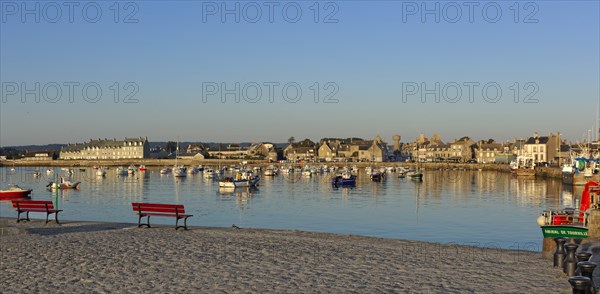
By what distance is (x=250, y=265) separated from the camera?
15.2 meters

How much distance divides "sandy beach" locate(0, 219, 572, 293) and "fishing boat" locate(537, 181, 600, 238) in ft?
2.89

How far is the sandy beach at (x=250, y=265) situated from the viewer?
1281 cm

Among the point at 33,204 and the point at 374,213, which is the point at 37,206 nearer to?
the point at 33,204

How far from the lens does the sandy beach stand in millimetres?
12812

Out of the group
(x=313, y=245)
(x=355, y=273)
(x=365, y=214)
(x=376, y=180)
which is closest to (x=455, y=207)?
(x=365, y=214)

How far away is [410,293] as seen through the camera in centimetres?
1226

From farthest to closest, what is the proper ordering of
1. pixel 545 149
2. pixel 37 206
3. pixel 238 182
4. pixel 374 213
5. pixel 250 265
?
pixel 545 149 → pixel 238 182 → pixel 374 213 → pixel 37 206 → pixel 250 265

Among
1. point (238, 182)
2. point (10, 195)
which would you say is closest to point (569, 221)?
point (10, 195)

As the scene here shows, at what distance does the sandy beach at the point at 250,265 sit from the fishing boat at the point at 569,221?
2.89 feet

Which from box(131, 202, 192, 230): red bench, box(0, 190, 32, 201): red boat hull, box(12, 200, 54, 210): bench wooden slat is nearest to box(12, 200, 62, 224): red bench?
box(12, 200, 54, 210): bench wooden slat

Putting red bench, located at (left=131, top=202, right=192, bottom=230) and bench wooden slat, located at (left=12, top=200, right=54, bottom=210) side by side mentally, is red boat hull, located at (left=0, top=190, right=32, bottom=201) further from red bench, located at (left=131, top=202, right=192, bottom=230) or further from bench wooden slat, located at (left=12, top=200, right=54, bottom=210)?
red bench, located at (left=131, top=202, right=192, bottom=230)

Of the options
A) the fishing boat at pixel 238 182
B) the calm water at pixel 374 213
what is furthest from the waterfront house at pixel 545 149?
the fishing boat at pixel 238 182

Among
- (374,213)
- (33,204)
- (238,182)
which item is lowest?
(374,213)

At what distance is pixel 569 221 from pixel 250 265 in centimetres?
1042
